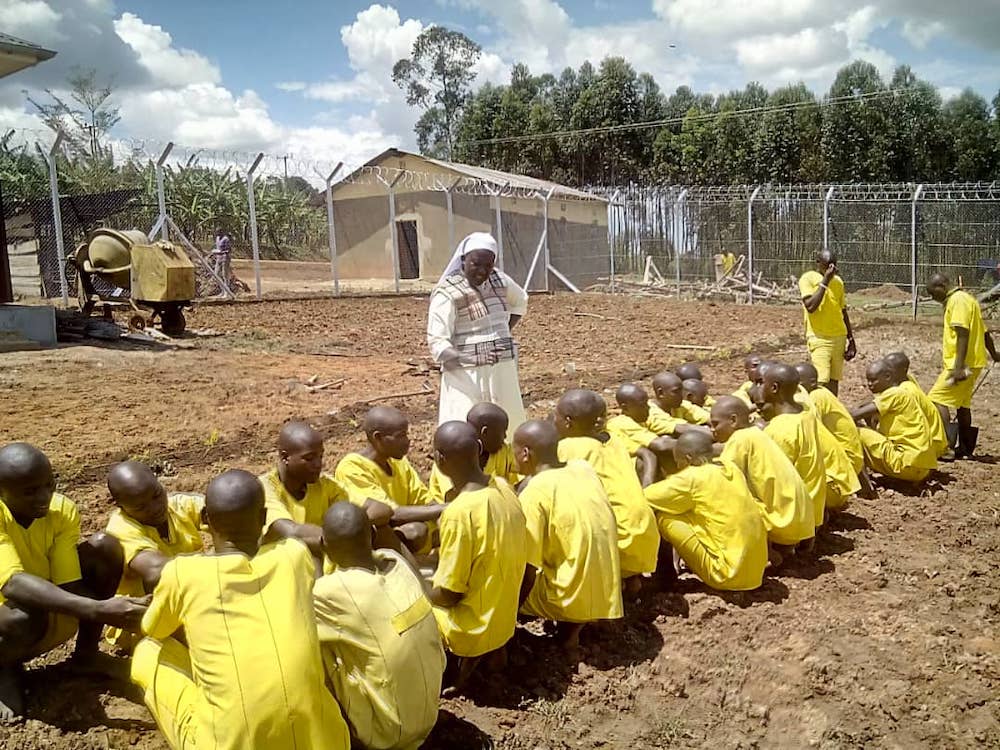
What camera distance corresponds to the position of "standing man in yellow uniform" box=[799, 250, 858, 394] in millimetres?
7480

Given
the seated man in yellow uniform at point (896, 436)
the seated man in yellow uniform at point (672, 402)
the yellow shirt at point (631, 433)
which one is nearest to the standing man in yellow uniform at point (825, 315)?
the seated man in yellow uniform at point (896, 436)

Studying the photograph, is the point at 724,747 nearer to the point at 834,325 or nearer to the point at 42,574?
the point at 42,574

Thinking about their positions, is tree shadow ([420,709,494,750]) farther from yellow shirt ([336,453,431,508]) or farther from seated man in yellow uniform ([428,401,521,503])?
seated man in yellow uniform ([428,401,521,503])

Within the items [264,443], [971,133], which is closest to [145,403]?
[264,443]

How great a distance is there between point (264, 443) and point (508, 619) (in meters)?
4.31

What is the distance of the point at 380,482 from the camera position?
386cm

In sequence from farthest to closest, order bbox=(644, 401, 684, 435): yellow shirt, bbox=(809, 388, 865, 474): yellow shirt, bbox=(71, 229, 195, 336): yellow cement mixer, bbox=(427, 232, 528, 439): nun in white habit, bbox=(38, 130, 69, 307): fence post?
bbox=(38, 130, 69, 307): fence post
bbox=(71, 229, 195, 336): yellow cement mixer
bbox=(809, 388, 865, 474): yellow shirt
bbox=(644, 401, 684, 435): yellow shirt
bbox=(427, 232, 528, 439): nun in white habit

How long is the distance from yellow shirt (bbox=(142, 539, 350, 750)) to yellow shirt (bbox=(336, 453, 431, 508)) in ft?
3.86

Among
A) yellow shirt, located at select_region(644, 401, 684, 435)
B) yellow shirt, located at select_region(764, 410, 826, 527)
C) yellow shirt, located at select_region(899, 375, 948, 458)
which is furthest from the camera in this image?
yellow shirt, located at select_region(899, 375, 948, 458)

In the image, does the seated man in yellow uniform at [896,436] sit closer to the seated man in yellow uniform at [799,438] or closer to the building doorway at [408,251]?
the seated man in yellow uniform at [799,438]

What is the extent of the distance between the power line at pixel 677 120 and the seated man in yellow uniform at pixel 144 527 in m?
29.7

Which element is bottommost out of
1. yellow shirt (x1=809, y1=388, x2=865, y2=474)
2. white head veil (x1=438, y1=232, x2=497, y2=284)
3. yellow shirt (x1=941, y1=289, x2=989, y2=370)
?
yellow shirt (x1=809, y1=388, x2=865, y2=474)

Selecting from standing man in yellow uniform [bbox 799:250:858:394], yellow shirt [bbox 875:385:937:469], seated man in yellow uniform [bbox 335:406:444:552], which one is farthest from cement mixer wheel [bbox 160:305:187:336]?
yellow shirt [bbox 875:385:937:469]

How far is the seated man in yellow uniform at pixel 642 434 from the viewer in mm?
4609
